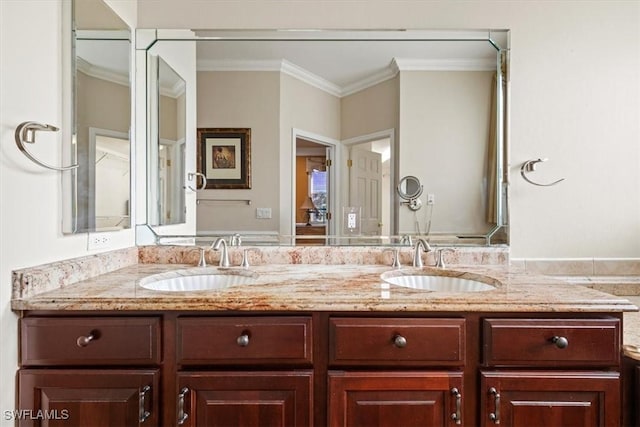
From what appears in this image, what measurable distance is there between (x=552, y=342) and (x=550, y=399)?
185 millimetres

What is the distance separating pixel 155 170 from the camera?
1.77 meters

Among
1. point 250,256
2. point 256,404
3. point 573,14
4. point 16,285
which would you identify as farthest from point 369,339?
point 573,14

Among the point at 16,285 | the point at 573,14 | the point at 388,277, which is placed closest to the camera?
the point at 16,285

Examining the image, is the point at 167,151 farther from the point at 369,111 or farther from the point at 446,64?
the point at 446,64

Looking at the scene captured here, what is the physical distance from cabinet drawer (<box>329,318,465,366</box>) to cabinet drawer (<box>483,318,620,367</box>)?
0.36 feet

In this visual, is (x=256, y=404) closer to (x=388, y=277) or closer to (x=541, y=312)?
(x=388, y=277)

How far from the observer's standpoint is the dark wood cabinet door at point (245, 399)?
1.04m

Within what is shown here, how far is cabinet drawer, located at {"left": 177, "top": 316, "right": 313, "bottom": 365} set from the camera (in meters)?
1.04

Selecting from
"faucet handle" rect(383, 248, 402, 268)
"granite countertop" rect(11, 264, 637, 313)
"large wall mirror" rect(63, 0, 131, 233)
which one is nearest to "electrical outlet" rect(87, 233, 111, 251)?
"large wall mirror" rect(63, 0, 131, 233)

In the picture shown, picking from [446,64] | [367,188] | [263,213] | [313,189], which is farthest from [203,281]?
[446,64]

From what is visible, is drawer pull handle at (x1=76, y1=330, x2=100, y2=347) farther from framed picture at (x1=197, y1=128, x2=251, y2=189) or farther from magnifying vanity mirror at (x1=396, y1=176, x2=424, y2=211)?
magnifying vanity mirror at (x1=396, y1=176, x2=424, y2=211)

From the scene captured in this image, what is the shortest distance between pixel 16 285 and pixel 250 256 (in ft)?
2.89

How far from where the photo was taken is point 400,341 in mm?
1022

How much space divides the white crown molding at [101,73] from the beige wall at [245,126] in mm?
352
